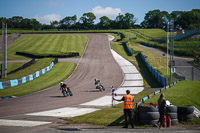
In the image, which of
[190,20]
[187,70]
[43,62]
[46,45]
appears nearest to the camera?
[187,70]

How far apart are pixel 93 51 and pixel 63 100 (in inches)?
1817

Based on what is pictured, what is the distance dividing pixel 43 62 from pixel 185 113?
42566mm

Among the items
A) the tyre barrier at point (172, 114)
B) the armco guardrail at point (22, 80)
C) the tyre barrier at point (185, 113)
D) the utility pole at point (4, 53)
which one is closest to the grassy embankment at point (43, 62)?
the armco guardrail at point (22, 80)

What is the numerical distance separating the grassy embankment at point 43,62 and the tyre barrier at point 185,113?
19905 millimetres

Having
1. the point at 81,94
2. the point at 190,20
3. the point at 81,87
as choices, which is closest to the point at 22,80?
the point at 81,87

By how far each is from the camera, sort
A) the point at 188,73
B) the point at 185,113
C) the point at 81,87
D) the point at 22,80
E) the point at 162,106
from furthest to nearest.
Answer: the point at 188,73, the point at 22,80, the point at 81,87, the point at 185,113, the point at 162,106

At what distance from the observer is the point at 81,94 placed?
29484 mm

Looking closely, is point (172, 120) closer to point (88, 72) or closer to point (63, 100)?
point (63, 100)

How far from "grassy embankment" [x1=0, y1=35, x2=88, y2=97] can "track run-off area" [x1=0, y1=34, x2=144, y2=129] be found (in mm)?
1671

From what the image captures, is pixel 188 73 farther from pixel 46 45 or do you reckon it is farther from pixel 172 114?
pixel 46 45

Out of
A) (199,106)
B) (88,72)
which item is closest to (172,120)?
(199,106)

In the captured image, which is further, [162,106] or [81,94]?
[81,94]

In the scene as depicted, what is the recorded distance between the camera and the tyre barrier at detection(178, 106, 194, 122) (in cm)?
1468

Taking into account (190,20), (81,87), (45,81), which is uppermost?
(190,20)
